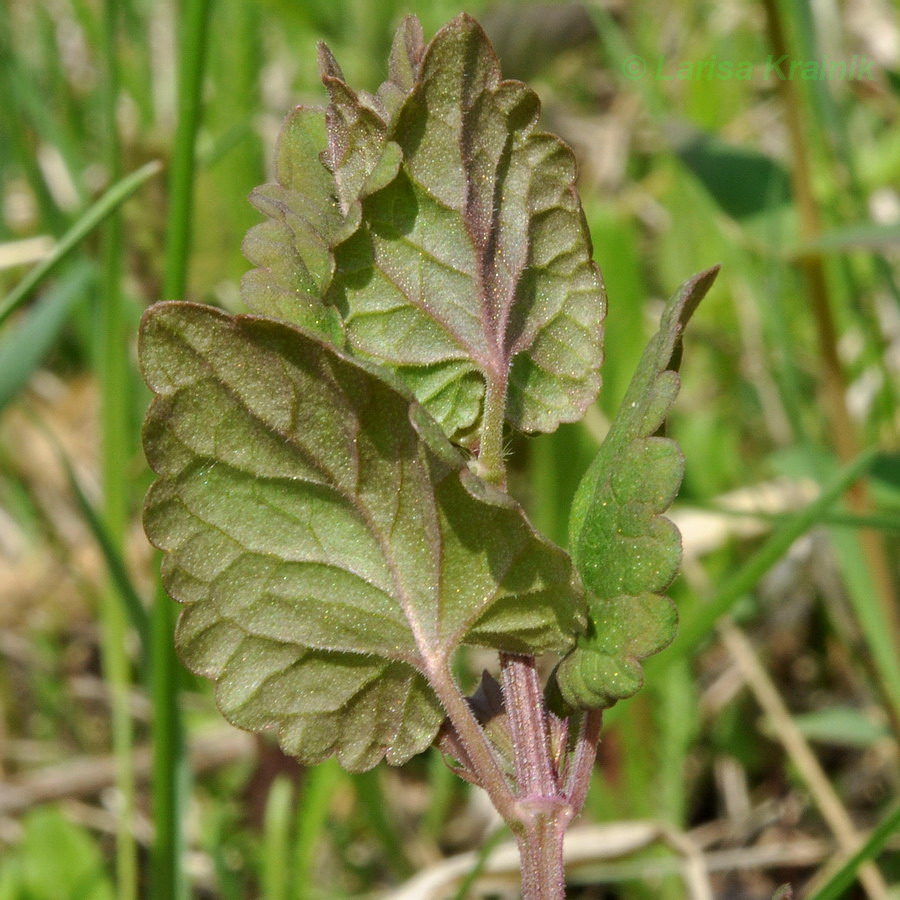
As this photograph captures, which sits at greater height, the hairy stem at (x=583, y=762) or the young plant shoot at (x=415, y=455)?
the young plant shoot at (x=415, y=455)

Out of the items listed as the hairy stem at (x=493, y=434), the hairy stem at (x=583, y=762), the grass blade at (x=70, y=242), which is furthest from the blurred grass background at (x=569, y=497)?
the hairy stem at (x=493, y=434)

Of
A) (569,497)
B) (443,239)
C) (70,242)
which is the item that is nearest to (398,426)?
(443,239)

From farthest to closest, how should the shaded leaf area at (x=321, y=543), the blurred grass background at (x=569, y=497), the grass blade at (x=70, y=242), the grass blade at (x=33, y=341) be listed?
the blurred grass background at (x=569, y=497) → the grass blade at (x=33, y=341) → the grass blade at (x=70, y=242) → the shaded leaf area at (x=321, y=543)

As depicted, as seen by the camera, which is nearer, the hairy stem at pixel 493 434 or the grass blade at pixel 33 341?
the hairy stem at pixel 493 434

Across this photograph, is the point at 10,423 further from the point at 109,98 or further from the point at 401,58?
the point at 401,58

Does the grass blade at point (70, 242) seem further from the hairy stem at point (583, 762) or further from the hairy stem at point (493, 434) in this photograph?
the hairy stem at point (583, 762)

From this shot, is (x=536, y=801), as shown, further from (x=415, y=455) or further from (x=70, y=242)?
Answer: (x=70, y=242)

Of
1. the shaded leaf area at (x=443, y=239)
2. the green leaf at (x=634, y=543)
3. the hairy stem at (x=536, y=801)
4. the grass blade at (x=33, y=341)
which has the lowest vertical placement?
the hairy stem at (x=536, y=801)

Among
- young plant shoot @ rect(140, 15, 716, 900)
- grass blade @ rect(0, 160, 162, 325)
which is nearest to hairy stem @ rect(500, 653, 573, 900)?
young plant shoot @ rect(140, 15, 716, 900)
